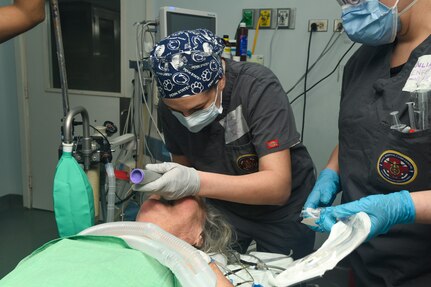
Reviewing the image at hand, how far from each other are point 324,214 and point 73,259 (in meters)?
0.67

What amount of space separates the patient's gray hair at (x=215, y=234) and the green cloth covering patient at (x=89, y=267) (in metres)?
0.40

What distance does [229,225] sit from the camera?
1.50 meters

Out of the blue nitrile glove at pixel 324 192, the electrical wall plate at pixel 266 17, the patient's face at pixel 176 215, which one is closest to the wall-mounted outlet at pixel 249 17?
the electrical wall plate at pixel 266 17

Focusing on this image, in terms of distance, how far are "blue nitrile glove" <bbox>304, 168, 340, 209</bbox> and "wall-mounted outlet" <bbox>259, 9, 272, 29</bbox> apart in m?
1.57

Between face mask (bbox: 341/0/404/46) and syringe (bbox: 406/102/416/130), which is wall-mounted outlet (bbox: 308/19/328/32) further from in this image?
syringe (bbox: 406/102/416/130)

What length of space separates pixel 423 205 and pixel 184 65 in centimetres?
79

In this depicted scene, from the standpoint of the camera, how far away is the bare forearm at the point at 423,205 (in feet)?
3.06

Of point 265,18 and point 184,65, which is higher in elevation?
point 265,18

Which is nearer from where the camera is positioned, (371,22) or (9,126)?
(371,22)

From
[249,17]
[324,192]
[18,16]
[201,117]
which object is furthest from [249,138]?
[249,17]

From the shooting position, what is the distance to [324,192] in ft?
4.40

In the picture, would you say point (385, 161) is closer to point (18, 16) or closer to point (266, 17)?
point (18, 16)

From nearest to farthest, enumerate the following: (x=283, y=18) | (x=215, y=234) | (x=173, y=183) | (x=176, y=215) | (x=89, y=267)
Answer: (x=89, y=267) < (x=173, y=183) < (x=176, y=215) < (x=215, y=234) < (x=283, y=18)

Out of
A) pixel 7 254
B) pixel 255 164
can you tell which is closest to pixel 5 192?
pixel 7 254
